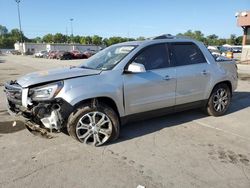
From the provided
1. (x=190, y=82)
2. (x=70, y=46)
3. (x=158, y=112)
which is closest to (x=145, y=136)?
(x=158, y=112)

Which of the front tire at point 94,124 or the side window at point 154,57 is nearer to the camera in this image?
the front tire at point 94,124

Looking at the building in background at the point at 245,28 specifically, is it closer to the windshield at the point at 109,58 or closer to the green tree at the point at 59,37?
the windshield at the point at 109,58

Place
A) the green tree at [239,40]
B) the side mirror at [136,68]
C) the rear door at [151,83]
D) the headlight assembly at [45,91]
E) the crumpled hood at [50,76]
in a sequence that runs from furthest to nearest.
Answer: the green tree at [239,40]
the rear door at [151,83]
the side mirror at [136,68]
the crumpled hood at [50,76]
the headlight assembly at [45,91]

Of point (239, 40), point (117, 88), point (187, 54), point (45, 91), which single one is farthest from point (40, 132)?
point (239, 40)

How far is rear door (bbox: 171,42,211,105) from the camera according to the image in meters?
5.37

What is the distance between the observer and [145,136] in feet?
16.3

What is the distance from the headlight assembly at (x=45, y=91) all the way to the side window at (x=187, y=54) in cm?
234

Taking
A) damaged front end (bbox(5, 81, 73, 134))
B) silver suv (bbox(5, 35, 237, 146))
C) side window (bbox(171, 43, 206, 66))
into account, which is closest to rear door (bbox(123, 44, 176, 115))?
silver suv (bbox(5, 35, 237, 146))

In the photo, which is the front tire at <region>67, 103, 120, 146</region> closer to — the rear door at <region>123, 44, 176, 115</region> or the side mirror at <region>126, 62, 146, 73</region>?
the rear door at <region>123, 44, 176, 115</region>

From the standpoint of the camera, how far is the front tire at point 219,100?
239 inches

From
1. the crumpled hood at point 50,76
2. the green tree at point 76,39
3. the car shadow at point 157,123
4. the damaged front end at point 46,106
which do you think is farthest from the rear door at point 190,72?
the green tree at point 76,39

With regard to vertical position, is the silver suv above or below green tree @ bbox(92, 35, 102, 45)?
below

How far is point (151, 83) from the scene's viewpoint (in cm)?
493

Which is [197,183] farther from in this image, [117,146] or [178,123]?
[178,123]
